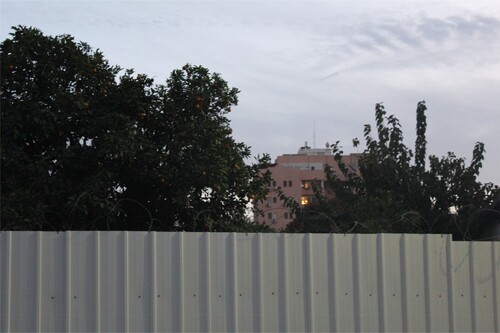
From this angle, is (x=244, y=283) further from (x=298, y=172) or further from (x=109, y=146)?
(x=298, y=172)

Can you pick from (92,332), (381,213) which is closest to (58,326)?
(92,332)

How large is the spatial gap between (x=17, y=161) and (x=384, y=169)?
1893cm

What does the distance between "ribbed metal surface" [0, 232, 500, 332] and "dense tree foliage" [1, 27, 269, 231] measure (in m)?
3.80

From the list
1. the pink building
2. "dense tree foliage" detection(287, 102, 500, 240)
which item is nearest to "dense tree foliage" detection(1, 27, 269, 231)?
"dense tree foliage" detection(287, 102, 500, 240)

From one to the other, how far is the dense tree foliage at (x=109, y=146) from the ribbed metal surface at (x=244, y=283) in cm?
380

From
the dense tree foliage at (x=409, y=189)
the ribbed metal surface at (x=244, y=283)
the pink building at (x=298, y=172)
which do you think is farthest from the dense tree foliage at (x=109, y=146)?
the pink building at (x=298, y=172)

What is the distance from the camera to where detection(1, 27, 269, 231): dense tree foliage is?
11391 millimetres

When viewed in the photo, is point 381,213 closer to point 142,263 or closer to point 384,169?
point 384,169

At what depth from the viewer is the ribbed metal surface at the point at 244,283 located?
22.5 feet

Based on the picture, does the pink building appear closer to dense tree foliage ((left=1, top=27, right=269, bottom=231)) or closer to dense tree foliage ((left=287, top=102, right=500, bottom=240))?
dense tree foliage ((left=287, top=102, right=500, bottom=240))

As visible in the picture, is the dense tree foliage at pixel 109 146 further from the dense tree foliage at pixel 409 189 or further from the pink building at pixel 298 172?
the pink building at pixel 298 172

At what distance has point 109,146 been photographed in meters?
11.5

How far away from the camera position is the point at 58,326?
22.5 feet

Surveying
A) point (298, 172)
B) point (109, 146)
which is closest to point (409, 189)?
point (109, 146)
